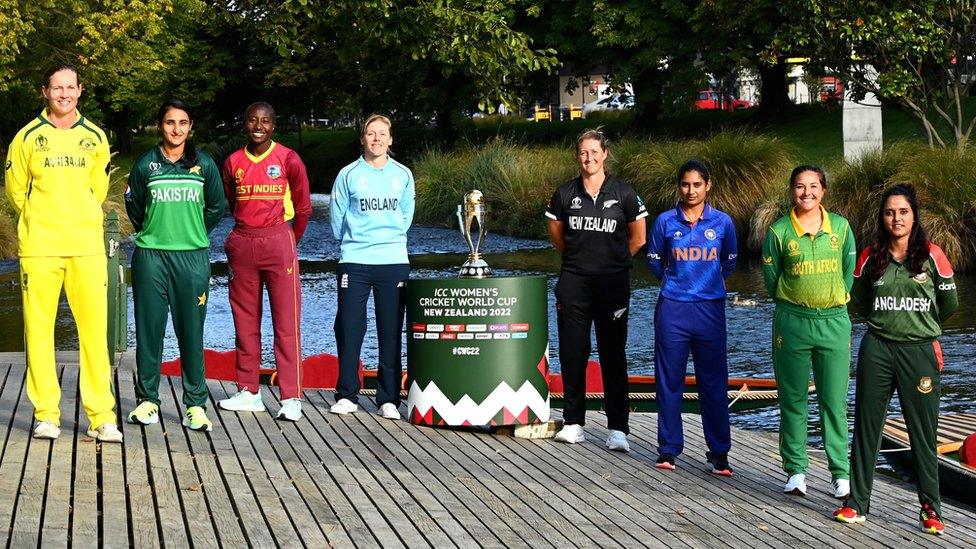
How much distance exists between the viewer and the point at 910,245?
274 inches

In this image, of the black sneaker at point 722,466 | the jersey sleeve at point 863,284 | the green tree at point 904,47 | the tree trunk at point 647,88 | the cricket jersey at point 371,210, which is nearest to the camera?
the jersey sleeve at point 863,284

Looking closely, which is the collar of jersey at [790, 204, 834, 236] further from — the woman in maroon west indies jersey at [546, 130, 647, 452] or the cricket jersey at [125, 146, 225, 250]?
the cricket jersey at [125, 146, 225, 250]

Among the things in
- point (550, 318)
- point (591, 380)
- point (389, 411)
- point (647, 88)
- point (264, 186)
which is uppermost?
point (647, 88)

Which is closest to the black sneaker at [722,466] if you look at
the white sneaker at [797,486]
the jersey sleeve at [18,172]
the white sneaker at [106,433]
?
the white sneaker at [797,486]

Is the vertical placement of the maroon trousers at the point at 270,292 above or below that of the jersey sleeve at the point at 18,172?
below

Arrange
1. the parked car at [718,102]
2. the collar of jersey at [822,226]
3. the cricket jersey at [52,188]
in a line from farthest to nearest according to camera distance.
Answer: the parked car at [718,102] < the collar of jersey at [822,226] < the cricket jersey at [52,188]

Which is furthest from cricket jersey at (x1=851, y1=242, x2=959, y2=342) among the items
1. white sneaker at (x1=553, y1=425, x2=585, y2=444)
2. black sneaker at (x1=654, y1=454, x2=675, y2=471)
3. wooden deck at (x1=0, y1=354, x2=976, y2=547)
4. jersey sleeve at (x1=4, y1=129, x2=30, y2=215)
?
jersey sleeve at (x1=4, y1=129, x2=30, y2=215)

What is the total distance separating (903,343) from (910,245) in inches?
19.0

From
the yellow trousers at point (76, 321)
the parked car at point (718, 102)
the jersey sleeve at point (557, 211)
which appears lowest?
the yellow trousers at point (76, 321)

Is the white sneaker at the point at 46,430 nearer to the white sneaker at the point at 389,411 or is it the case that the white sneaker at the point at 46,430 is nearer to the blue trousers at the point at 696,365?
the white sneaker at the point at 389,411

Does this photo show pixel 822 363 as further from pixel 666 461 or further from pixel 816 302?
pixel 666 461

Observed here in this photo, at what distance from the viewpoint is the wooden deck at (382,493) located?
237 inches

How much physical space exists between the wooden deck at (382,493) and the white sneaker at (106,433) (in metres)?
0.08

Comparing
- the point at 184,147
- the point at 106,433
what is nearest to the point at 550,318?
the point at 184,147
